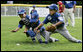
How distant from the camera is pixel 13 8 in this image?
27922 mm

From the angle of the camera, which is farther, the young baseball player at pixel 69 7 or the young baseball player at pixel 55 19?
the young baseball player at pixel 69 7

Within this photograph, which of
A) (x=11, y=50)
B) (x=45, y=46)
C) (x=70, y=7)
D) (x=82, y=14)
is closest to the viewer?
(x=11, y=50)

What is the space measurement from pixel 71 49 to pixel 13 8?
20443mm

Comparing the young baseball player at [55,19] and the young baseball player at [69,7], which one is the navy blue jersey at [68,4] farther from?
the young baseball player at [55,19]

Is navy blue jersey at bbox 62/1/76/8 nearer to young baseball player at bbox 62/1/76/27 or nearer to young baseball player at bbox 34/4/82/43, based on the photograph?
young baseball player at bbox 62/1/76/27

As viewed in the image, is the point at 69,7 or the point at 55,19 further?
the point at 69,7

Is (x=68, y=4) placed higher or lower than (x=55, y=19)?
higher

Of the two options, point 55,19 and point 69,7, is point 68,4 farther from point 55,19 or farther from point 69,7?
point 55,19

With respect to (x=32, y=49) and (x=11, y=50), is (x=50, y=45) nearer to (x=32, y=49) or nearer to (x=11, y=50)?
(x=32, y=49)

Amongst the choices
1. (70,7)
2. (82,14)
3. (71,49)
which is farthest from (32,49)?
(82,14)

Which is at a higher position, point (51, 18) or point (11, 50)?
point (51, 18)

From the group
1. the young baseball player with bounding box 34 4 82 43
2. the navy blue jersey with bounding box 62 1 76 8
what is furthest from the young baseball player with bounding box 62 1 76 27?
the young baseball player with bounding box 34 4 82 43

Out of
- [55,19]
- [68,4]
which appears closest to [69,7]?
[68,4]

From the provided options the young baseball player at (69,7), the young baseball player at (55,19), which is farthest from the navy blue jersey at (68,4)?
the young baseball player at (55,19)
